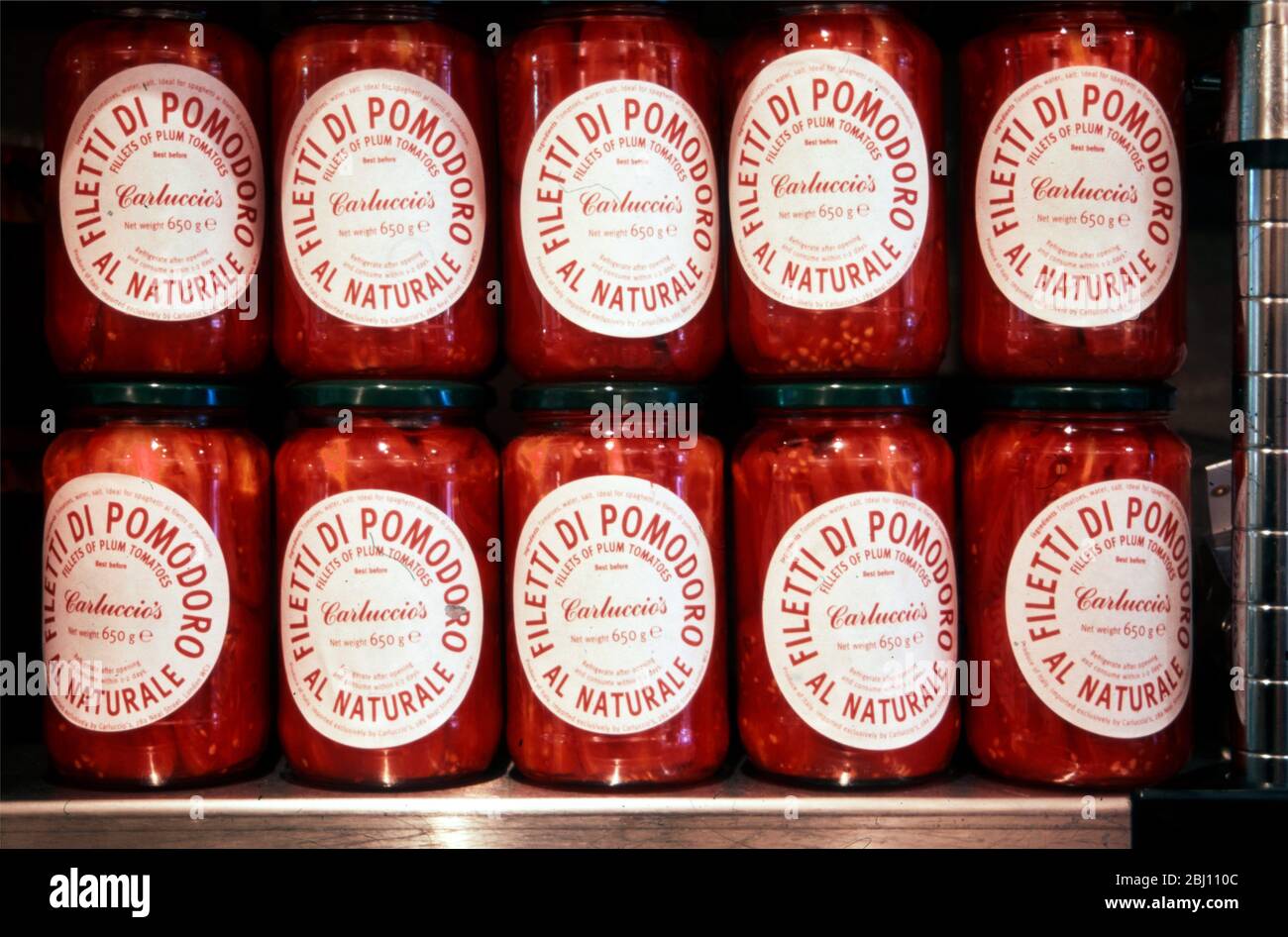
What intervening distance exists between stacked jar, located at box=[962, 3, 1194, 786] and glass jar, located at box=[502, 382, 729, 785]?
0.29 metres

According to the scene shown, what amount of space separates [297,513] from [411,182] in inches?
13.2

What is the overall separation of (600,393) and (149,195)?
18.8 inches

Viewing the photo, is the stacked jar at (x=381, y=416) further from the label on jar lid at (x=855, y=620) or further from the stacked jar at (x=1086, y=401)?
the stacked jar at (x=1086, y=401)

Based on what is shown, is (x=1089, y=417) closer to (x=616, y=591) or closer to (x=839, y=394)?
(x=839, y=394)

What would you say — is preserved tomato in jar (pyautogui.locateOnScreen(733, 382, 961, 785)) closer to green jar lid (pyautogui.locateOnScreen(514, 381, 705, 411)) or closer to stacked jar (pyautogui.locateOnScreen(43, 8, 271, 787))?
green jar lid (pyautogui.locateOnScreen(514, 381, 705, 411))

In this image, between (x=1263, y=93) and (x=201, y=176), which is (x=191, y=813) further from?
(x=1263, y=93)

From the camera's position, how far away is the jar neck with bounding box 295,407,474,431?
1265 mm

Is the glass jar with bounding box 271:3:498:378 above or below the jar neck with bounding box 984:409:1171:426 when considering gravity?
above

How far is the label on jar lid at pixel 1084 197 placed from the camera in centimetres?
125

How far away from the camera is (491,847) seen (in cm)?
121

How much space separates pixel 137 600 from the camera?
1251 millimetres

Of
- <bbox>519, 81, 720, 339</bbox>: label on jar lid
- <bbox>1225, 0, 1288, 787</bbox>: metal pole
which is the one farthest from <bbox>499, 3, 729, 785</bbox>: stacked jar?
<bbox>1225, 0, 1288, 787</bbox>: metal pole

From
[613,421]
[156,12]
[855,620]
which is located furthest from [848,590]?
[156,12]
